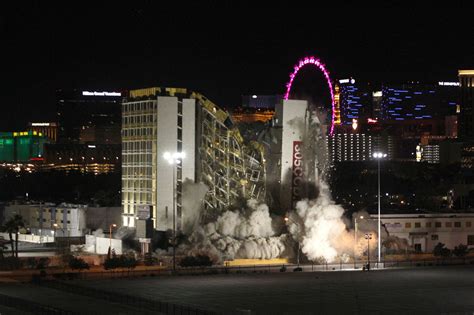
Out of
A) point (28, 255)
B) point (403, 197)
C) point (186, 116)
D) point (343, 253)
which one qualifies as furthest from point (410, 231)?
point (403, 197)

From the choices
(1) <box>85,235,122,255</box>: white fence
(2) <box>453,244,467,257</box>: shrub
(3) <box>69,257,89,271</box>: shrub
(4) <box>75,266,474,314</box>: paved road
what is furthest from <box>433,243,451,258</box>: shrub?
(3) <box>69,257,89,271</box>: shrub

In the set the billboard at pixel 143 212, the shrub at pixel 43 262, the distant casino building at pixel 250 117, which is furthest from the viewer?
the distant casino building at pixel 250 117

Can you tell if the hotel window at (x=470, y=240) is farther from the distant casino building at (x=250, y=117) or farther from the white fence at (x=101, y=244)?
the white fence at (x=101, y=244)

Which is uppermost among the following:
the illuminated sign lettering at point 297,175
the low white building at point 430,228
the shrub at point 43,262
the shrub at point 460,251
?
the illuminated sign lettering at point 297,175

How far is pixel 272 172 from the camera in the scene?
92938 millimetres

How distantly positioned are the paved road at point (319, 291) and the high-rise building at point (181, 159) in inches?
725

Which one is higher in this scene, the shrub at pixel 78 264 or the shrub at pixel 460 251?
the shrub at pixel 460 251

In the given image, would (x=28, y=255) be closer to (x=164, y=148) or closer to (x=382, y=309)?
(x=164, y=148)

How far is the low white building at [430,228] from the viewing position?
9169 centimetres

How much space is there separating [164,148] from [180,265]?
51.2 feet

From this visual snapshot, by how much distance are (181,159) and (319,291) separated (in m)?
30.0

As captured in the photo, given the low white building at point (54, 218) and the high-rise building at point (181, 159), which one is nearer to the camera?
the high-rise building at point (181, 159)

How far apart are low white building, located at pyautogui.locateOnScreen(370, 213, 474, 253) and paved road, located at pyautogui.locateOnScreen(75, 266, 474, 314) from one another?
17149 millimetres

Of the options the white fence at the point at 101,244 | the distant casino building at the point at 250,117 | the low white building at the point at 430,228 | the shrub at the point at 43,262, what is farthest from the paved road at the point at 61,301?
Answer: the distant casino building at the point at 250,117
